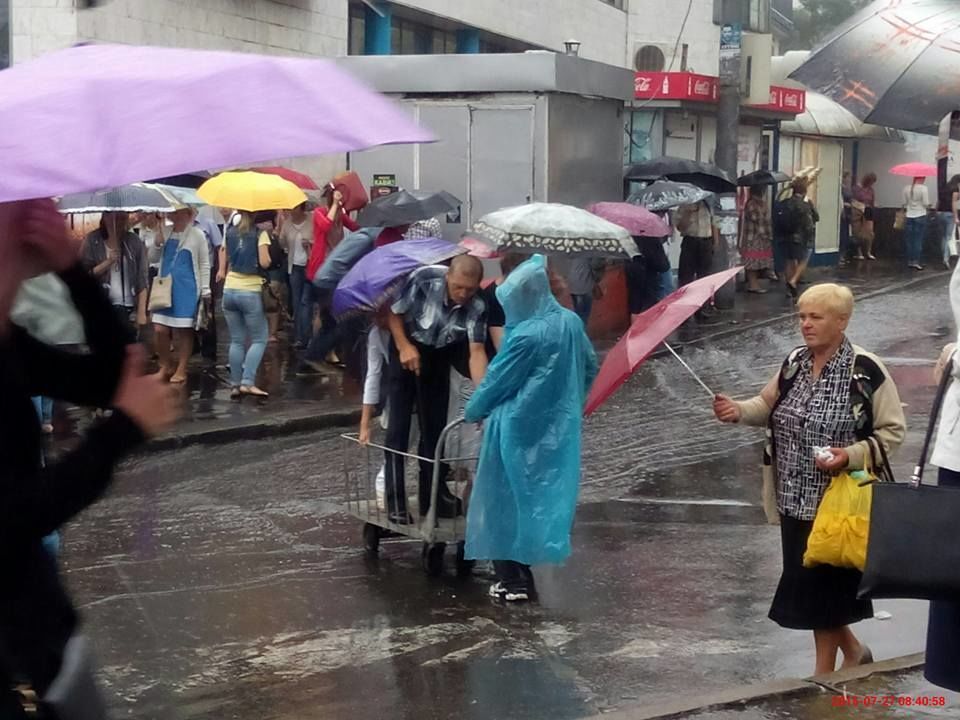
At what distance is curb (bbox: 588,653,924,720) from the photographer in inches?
219

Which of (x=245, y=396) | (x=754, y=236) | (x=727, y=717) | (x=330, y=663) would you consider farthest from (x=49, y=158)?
(x=754, y=236)

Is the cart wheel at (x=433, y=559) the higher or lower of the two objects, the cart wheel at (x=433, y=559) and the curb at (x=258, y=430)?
the higher

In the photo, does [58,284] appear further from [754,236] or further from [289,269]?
[754,236]

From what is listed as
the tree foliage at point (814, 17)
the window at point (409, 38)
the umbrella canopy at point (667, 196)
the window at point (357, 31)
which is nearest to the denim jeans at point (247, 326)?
the umbrella canopy at point (667, 196)

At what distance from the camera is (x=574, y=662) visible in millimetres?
6539

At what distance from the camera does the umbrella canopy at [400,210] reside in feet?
39.2

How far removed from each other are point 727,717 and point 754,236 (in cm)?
1923

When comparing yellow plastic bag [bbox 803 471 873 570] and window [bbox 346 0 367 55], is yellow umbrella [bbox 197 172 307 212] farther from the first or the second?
yellow plastic bag [bbox 803 471 873 570]

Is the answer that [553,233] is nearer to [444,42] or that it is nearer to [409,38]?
[409,38]

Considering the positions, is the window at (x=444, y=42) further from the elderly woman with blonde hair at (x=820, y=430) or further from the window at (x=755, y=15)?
the elderly woman with blonde hair at (x=820, y=430)

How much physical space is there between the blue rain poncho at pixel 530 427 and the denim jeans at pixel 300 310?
9329 mm

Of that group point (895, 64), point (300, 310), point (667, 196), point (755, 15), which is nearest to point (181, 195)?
point (300, 310)

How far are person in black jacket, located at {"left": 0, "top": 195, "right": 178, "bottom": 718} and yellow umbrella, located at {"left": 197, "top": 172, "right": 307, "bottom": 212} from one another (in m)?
10.5

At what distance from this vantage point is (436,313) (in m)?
7.86
